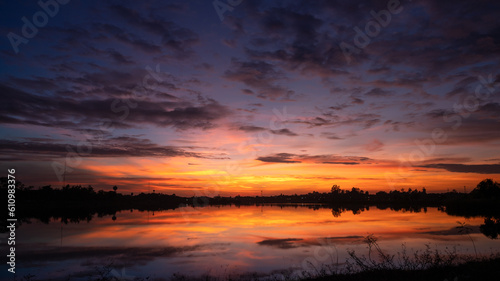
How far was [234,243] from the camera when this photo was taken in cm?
2928

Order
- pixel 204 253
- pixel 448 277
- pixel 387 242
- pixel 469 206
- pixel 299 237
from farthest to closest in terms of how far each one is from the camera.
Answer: pixel 469 206, pixel 299 237, pixel 387 242, pixel 204 253, pixel 448 277

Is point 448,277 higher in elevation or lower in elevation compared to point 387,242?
higher

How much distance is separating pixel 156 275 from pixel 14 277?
24.2 ft

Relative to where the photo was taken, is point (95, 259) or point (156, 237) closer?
point (95, 259)

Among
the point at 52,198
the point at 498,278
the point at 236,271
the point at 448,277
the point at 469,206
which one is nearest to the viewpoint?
the point at 498,278

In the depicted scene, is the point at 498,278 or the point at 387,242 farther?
the point at 387,242

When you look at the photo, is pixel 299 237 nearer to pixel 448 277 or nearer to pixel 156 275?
pixel 156 275

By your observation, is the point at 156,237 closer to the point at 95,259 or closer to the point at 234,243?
the point at 234,243

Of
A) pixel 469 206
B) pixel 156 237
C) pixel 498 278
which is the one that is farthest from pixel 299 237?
pixel 469 206

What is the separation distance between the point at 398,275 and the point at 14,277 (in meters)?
19.1


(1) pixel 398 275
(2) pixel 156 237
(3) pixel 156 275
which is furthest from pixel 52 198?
(1) pixel 398 275

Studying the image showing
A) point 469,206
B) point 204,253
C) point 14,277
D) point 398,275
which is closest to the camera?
point 398,275

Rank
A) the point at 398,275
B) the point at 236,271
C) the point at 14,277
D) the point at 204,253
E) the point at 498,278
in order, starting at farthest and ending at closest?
the point at 204,253 → the point at 236,271 → the point at 14,277 → the point at 398,275 → the point at 498,278

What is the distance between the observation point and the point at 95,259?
22.0 metres
